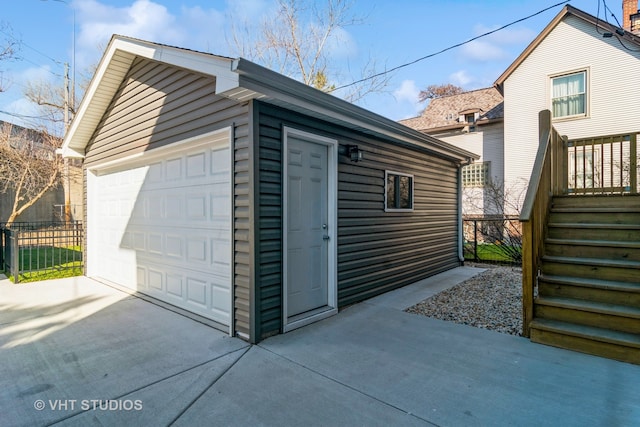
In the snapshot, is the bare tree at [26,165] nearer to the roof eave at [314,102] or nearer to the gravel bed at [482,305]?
the roof eave at [314,102]

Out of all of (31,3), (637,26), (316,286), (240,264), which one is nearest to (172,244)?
(240,264)

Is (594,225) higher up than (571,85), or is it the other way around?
(571,85)

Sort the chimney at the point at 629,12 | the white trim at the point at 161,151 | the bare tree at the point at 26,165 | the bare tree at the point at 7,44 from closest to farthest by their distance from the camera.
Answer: the white trim at the point at 161,151, the bare tree at the point at 7,44, the chimney at the point at 629,12, the bare tree at the point at 26,165

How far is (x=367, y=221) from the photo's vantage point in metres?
4.99

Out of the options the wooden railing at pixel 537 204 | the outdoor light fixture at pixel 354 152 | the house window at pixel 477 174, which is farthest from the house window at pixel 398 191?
the house window at pixel 477 174

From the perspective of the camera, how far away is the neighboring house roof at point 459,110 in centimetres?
1358

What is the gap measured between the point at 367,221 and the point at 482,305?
1886 millimetres

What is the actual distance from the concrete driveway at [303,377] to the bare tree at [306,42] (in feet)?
34.8

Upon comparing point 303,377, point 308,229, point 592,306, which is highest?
point 308,229

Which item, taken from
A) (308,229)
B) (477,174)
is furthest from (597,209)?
(477,174)

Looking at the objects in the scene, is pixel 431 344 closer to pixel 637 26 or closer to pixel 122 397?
pixel 122 397

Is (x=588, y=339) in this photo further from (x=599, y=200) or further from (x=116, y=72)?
(x=116, y=72)

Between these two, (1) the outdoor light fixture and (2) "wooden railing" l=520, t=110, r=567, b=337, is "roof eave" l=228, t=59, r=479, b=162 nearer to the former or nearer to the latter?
(1) the outdoor light fixture

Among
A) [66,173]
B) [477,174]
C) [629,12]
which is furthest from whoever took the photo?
[66,173]
